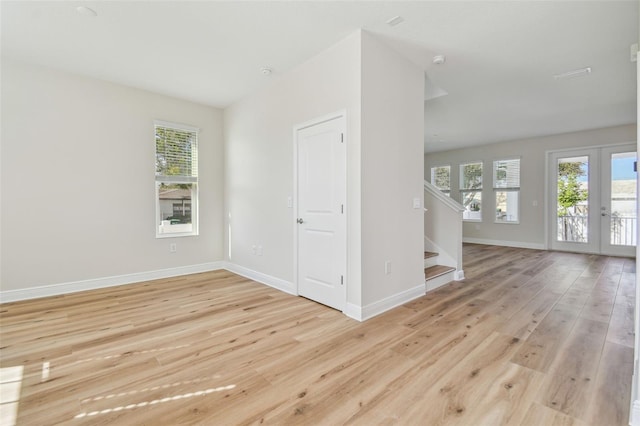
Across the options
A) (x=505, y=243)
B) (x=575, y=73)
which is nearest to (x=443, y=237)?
(x=575, y=73)

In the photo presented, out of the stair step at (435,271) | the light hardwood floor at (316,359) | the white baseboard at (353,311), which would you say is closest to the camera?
the light hardwood floor at (316,359)

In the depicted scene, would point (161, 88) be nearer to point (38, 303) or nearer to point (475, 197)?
point (38, 303)

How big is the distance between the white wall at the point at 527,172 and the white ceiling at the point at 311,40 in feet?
7.59

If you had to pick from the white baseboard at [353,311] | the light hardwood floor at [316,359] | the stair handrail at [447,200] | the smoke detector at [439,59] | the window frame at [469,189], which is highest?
the smoke detector at [439,59]

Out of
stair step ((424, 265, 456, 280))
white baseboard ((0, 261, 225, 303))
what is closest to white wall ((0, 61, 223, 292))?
white baseboard ((0, 261, 225, 303))

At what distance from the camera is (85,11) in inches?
98.5

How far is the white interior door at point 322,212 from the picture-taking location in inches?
119

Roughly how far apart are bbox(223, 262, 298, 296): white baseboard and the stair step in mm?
1758

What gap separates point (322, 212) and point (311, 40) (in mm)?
1769

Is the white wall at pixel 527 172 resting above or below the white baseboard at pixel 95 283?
above

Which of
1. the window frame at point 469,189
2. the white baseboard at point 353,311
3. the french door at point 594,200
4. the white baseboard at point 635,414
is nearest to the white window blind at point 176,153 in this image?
the white baseboard at point 353,311

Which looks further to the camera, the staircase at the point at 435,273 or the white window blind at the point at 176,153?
the white window blind at the point at 176,153

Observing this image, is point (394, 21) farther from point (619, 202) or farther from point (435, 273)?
point (619, 202)

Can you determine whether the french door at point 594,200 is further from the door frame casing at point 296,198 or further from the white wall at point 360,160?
the door frame casing at point 296,198
